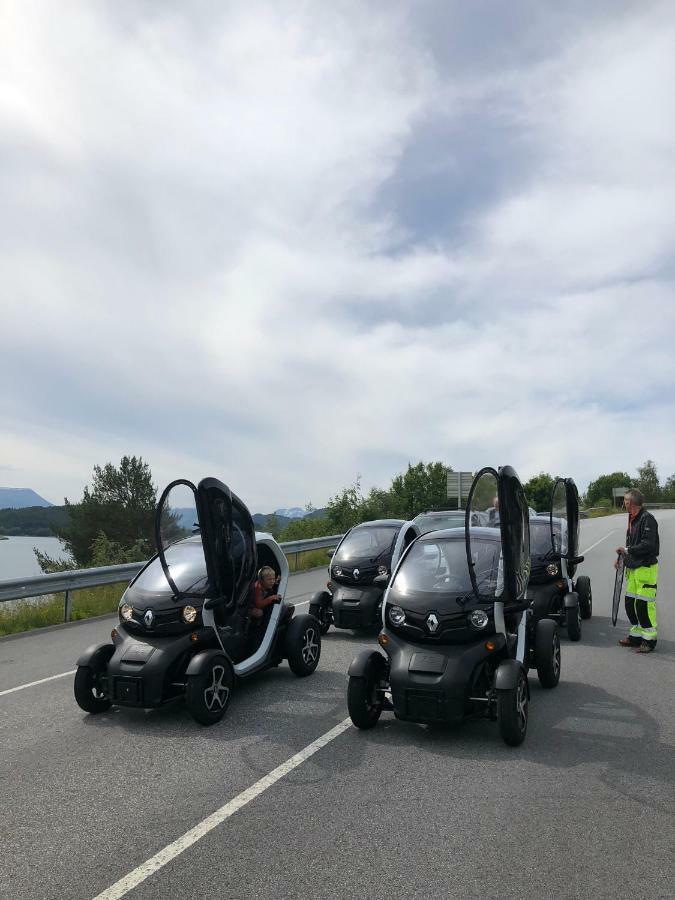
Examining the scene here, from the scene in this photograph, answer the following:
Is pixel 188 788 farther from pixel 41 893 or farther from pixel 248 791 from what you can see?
pixel 41 893

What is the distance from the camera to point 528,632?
7477mm

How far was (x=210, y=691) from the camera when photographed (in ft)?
21.4

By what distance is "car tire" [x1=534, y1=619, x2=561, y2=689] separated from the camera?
23.8 ft

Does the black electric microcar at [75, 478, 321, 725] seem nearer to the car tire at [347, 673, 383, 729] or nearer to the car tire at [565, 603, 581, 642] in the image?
the car tire at [347, 673, 383, 729]

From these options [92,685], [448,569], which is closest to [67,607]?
[92,685]

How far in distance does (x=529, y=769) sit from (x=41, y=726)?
168 inches

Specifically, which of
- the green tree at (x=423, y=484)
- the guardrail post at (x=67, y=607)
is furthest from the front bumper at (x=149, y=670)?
the green tree at (x=423, y=484)

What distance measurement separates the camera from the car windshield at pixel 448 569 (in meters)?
6.63

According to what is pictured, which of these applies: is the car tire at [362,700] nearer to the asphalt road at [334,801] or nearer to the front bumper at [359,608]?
the asphalt road at [334,801]

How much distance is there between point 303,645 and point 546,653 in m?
2.64

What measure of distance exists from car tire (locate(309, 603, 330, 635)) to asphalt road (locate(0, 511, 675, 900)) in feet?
11.3

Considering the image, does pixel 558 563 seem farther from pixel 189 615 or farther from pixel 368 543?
pixel 189 615

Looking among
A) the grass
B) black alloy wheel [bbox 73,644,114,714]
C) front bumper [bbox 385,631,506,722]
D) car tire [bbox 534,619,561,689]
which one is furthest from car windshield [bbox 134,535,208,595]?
the grass

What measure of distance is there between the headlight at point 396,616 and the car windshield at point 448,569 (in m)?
0.16
